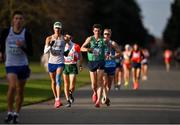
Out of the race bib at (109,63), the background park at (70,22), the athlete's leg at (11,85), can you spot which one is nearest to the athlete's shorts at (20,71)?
the athlete's leg at (11,85)

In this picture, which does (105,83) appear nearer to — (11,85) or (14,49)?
(14,49)

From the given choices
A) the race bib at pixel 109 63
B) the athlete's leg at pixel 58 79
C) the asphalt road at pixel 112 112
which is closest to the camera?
the asphalt road at pixel 112 112

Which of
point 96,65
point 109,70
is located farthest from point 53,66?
point 109,70

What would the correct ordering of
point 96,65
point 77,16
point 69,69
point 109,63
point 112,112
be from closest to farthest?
point 112,112
point 96,65
point 69,69
point 109,63
point 77,16

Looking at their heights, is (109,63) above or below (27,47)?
below

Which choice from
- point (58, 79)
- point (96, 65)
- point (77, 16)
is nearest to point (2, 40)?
point (58, 79)

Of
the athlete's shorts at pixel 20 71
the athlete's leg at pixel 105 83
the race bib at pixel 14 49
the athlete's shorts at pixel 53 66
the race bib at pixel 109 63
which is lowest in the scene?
the athlete's leg at pixel 105 83

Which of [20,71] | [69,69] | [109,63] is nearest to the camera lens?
[20,71]

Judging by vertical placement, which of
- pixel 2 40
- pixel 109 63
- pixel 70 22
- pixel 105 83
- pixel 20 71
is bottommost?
pixel 105 83

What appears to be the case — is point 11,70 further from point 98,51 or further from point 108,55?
point 108,55

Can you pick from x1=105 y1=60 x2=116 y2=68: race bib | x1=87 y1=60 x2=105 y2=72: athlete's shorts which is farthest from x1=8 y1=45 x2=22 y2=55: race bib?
x1=105 y1=60 x2=116 y2=68: race bib

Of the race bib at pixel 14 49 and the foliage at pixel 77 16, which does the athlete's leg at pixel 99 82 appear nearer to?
the race bib at pixel 14 49

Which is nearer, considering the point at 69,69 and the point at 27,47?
the point at 27,47

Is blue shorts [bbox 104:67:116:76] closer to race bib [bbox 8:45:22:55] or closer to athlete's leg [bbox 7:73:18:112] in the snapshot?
race bib [bbox 8:45:22:55]
